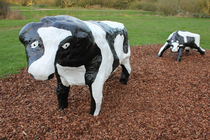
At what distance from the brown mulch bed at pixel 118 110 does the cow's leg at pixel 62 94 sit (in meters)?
0.12

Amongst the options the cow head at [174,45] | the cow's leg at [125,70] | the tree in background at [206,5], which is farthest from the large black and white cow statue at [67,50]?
the tree in background at [206,5]

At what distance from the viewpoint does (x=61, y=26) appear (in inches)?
59.4

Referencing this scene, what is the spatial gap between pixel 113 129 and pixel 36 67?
168 centimetres

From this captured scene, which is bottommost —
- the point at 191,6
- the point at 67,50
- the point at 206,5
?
the point at 67,50

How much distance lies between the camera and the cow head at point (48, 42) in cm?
144

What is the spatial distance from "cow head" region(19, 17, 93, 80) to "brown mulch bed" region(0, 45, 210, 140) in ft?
4.55

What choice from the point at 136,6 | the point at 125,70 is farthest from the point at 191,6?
the point at 125,70

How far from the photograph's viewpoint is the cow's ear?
5.08ft

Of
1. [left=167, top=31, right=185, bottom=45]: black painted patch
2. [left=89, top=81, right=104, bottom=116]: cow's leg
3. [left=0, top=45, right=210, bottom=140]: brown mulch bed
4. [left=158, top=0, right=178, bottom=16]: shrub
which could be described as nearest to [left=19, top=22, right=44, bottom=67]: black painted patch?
[left=89, top=81, right=104, bottom=116]: cow's leg

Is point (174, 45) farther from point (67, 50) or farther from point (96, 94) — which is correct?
point (67, 50)

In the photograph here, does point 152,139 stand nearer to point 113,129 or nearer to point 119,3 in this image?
point 113,129

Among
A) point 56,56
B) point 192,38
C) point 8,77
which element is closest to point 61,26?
point 56,56

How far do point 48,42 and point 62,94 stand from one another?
1394 mm

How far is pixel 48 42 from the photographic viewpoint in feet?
4.84
